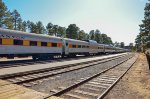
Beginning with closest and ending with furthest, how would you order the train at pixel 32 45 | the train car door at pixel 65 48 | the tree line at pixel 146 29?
the train at pixel 32 45 < the train car door at pixel 65 48 < the tree line at pixel 146 29

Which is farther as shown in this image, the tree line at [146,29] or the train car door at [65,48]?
the tree line at [146,29]

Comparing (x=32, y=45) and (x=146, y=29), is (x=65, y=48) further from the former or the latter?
(x=146, y=29)

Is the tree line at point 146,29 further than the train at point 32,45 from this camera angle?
Yes

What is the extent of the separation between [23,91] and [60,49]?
23.4 meters

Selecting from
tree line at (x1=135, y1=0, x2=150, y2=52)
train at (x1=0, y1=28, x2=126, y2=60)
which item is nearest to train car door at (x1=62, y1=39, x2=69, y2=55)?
train at (x1=0, y1=28, x2=126, y2=60)

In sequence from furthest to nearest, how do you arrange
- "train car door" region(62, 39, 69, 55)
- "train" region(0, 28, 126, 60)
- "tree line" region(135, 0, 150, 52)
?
"tree line" region(135, 0, 150, 52)
"train car door" region(62, 39, 69, 55)
"train" region(0, 28, 126, 60)

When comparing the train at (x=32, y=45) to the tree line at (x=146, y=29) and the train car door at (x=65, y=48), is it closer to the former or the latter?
the train car door at (x=65, y=48)

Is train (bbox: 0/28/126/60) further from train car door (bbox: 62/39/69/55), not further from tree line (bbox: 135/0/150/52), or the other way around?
tree line (bbox: 135/0/150/52)

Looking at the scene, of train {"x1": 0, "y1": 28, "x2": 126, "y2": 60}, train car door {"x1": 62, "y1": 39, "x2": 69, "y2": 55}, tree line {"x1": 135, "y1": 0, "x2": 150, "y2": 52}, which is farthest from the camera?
tree line {"x1": 135, "y1": 0, "x2": 150, "y2": 52}

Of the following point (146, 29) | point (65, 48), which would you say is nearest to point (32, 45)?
point (65, 48)

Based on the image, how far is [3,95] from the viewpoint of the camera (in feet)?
26.7

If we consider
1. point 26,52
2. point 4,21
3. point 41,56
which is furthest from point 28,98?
point 4,21

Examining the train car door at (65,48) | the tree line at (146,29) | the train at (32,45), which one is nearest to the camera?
the train at (32,45)

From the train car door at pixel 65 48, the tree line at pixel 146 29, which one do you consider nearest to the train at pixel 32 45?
the train car door at pixel 65 48
